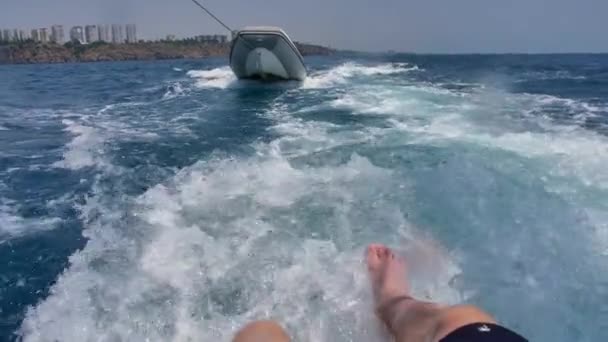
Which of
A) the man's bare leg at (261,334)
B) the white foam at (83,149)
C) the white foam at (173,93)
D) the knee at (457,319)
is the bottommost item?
the white foam at (173,93)

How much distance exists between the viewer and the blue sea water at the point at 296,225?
11.1 feet

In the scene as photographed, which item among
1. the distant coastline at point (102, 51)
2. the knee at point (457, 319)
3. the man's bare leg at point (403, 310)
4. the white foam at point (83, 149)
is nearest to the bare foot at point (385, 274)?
the man's bare leg at point (403, 310)

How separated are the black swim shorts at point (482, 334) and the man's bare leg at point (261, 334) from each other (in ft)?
2.81

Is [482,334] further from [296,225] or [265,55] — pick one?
[265,55]

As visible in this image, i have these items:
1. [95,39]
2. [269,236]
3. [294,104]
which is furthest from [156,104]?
[95,39]

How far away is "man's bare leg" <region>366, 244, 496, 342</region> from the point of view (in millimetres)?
2322

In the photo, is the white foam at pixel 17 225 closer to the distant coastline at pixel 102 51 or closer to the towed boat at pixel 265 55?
the towed boat at pixel 265 55

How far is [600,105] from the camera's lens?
455 inches

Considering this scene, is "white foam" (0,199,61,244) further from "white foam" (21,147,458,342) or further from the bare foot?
the bare foot

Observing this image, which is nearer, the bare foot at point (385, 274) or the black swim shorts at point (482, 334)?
the black swim shorts at point (482, 334)

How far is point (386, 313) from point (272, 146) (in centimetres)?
494

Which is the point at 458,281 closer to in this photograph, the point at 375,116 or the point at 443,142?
the point at 443,142

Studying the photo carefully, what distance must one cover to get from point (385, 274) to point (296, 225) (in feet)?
4.06

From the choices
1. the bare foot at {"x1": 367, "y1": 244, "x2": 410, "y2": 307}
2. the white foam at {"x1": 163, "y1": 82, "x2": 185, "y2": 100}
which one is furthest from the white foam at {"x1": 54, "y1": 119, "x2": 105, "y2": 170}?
the white foam at {"x1": 163, "y1": 82, "x2": 185, "y2": 100}
